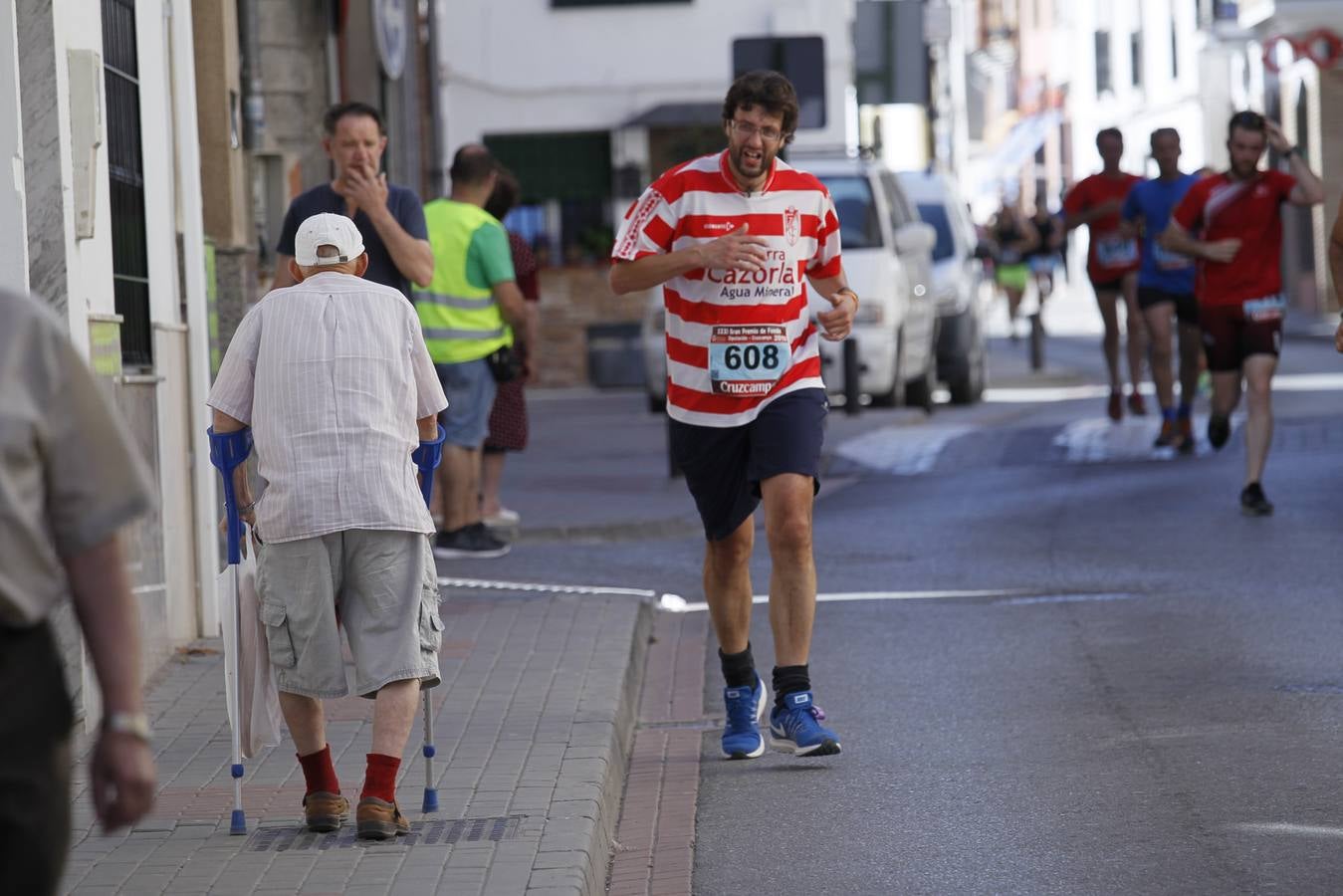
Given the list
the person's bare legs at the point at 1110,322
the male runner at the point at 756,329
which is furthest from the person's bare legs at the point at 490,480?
the male runner at the point at 756,329

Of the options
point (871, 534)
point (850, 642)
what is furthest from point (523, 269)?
point (850, 642)

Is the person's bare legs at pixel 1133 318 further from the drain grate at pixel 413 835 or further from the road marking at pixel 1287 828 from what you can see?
the drain grate at pixel 413 835

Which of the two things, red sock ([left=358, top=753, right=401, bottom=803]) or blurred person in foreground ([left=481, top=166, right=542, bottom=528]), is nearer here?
red sock ([left=358, top=753, right=401, bottom=803])

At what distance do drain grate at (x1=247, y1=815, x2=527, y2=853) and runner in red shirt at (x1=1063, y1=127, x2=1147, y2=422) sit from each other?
1106cm

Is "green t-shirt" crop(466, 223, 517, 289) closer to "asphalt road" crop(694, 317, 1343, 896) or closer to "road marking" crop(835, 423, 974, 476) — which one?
"asphalt road" crop(694, 317, 1343, 896)

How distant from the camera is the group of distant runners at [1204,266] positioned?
12.7 metres

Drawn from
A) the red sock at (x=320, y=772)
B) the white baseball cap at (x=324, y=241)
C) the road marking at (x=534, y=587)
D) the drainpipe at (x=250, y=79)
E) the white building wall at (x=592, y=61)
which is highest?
the white building wall at (x=592, y=61)

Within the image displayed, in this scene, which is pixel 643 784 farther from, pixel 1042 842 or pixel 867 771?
pixel 1042 842

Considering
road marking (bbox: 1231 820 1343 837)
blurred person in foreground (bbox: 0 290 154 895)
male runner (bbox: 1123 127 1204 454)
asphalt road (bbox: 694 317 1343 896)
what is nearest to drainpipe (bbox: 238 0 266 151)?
asphalt road (bbox: 694 317 1343 896)

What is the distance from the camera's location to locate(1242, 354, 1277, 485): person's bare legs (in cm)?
1240

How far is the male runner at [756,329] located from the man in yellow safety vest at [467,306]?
14.1 ft

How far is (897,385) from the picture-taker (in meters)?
20.5

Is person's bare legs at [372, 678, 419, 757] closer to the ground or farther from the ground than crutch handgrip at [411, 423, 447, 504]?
closer to the ground

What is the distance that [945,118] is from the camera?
1935 inches
